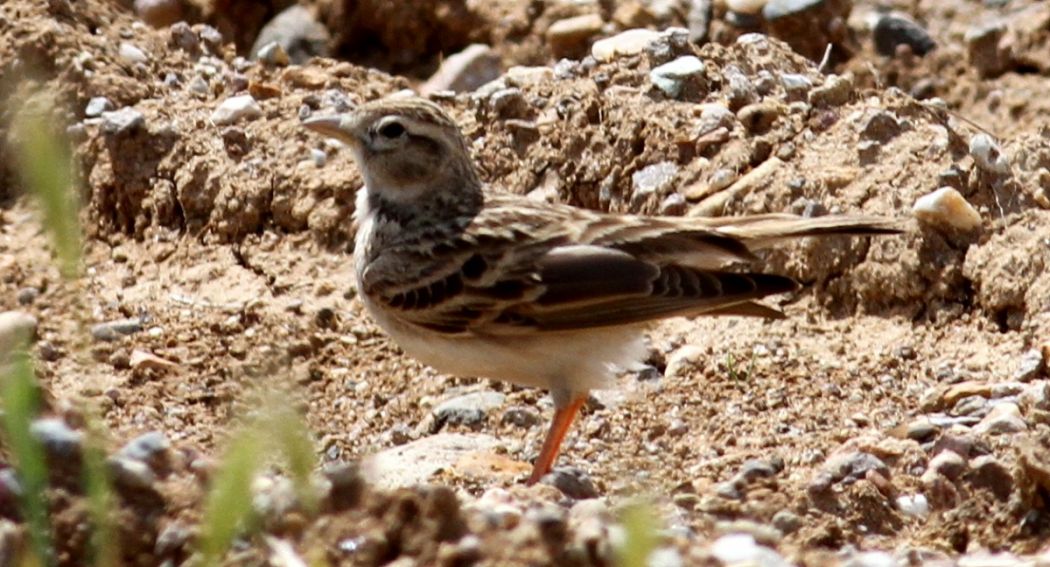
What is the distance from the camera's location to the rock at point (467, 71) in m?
11.2

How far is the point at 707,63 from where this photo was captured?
33.0 ft

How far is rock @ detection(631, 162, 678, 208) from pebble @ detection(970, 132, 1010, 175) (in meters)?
1.36

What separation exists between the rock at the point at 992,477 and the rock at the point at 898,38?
5.73 meters

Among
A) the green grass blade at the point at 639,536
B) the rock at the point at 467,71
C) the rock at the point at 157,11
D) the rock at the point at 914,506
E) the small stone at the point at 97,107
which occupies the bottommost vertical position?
the rock at the point at 914,506

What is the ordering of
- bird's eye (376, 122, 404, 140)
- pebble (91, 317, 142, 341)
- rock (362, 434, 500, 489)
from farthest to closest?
pebble (91, 317, 142, 341) → bird's eye (376, 122, 404, 140) → rock (362, 434, 500, 489)

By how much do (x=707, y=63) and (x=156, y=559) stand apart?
5.35 m

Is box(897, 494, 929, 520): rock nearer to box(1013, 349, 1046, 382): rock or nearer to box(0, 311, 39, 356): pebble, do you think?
box(1013, 349, 1046, 382): rock

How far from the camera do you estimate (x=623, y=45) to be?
34.3 ft

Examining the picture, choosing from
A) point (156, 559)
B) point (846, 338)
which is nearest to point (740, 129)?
point (846, 338)

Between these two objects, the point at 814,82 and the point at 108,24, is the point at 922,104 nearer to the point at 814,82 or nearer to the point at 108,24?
the point at 814,82

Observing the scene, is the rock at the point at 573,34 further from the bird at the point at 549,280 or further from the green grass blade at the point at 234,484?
the green grass blade at the point at 234,484

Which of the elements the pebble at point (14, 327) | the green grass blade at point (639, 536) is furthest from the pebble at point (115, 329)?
the green grass blade at point (639, 536)

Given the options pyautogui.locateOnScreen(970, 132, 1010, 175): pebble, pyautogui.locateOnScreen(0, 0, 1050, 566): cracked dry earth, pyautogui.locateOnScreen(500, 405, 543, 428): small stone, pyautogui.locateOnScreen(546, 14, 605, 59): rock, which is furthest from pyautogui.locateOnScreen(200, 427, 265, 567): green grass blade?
pyautogui.locateOnScreen(546, 14, 605, 59): rock

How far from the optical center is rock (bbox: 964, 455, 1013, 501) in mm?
6676
